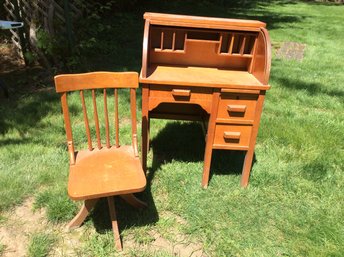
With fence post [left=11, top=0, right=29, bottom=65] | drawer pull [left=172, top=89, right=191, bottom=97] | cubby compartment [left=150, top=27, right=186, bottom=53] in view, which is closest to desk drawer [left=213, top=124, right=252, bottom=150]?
drawer pull [left=172, top=89, right=191, bottom=97]

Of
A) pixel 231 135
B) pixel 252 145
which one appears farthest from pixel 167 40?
pixel 252 145

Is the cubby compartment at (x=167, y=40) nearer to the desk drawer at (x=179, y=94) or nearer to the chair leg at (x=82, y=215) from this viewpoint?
the desk drawer at (x=179, y=94)

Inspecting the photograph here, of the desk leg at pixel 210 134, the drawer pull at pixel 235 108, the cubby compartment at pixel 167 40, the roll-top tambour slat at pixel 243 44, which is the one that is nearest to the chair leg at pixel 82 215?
the desk leg at pixel 210 134

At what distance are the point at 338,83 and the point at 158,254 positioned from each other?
Result: 4.47 meters

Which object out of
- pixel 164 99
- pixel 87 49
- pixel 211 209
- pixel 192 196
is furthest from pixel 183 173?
pixel 87 49

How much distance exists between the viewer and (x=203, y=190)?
2932 mm

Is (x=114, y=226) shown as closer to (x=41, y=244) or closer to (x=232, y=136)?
(x=41, y=244)

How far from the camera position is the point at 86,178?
2.26m

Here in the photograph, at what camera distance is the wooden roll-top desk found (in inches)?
99.6

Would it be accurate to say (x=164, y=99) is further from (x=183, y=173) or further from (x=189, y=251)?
(x=189, y=251)

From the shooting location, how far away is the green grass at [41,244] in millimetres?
2271

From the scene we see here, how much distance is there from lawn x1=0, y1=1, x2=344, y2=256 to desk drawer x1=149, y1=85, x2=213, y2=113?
32.0 inches

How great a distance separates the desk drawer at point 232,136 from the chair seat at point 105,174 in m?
0.70

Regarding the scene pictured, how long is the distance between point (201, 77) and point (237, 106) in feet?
1.19
